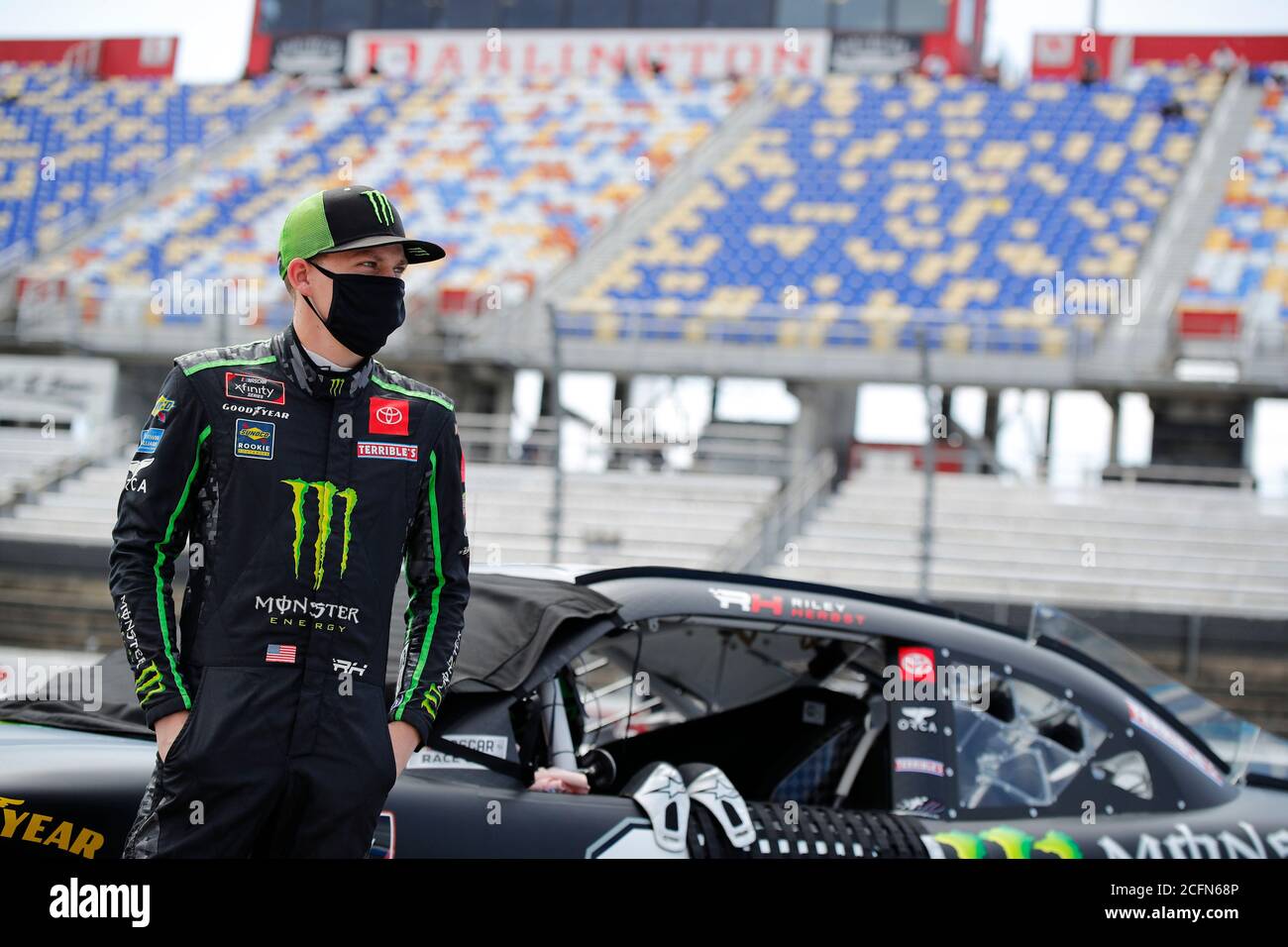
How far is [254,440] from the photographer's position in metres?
2.23

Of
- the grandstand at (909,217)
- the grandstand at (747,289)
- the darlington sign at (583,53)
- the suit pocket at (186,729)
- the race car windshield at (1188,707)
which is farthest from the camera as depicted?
the darlington sign at (583,53)

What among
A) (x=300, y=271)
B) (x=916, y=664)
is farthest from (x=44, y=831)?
(x=916, y=664)

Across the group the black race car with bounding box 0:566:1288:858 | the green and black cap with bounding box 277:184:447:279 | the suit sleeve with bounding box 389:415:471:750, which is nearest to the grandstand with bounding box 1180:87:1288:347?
the black race car with bounding box 0:566:1288:858

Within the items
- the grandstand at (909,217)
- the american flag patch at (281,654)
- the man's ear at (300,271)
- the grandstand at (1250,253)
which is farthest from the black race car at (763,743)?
the grandstand at (1250,253)

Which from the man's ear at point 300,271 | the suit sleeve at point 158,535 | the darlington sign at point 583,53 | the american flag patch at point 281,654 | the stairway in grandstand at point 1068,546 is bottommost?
the stairway in grandstand at point 1068,546

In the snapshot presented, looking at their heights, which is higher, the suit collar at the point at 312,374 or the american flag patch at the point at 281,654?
the suit collar at the point at 312,374

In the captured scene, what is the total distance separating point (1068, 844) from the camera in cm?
351

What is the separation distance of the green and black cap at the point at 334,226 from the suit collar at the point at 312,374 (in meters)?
0.13

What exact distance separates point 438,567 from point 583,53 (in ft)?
79.8

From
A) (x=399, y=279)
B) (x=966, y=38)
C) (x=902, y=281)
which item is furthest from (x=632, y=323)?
(x=399, y=279)

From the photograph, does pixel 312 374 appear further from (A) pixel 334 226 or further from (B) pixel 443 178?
(B) pixel 443 178

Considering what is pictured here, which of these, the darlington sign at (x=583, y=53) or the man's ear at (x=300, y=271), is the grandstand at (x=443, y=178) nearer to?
the darlington sign at (x=583, y=53)

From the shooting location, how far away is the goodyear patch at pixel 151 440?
2209mm

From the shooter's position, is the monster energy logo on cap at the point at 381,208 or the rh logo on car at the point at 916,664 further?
the rh logo on car at the point at 916,664
